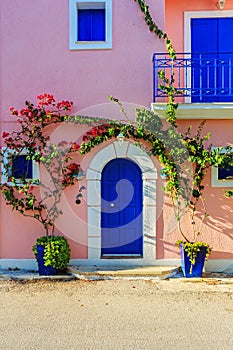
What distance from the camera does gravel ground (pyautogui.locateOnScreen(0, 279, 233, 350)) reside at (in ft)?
15.8

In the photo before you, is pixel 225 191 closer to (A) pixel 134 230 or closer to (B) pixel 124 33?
(A) pixel 134 230

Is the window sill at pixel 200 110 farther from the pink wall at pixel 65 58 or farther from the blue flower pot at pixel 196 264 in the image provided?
the blue flower pot at pixel 196 264

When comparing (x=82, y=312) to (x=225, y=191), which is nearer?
(x=82, y=312)

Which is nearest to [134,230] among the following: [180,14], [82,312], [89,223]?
[89,223]

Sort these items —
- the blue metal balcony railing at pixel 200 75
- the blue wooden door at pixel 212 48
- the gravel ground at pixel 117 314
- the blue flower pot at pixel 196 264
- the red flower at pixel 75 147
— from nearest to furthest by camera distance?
the gravel ground at pixel 117 314 < the blue flower pot at pixel 196 264 < the blue metal balcony railing at pixel 200 75 < the red flower at pixel 75 147 < the blue wooden door at pixel 212 48

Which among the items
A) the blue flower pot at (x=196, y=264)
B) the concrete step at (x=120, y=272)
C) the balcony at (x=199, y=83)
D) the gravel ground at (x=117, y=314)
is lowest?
the gravel ground at (x=117, y=314)

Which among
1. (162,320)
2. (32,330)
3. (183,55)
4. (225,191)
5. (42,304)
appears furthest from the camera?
(183,55)

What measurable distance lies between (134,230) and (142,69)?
3.52 m

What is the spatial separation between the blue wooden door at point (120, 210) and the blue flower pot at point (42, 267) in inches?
48.6

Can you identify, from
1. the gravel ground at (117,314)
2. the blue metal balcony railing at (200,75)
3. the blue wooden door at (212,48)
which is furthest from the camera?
the blue wooden door at (212,48)

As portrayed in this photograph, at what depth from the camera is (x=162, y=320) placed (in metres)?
5.52

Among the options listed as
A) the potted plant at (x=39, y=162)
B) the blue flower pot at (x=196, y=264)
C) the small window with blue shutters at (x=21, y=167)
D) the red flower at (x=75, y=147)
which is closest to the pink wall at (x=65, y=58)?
the potted plant at (x=39, y=162)

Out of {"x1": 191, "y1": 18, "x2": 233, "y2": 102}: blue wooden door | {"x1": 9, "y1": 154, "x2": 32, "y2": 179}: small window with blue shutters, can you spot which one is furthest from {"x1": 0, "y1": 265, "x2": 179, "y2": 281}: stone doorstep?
{"x1": 191, "y1": 18, "x2": 233, "y2": 102}: blue wooden door

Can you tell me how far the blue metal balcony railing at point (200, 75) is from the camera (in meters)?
7.92
